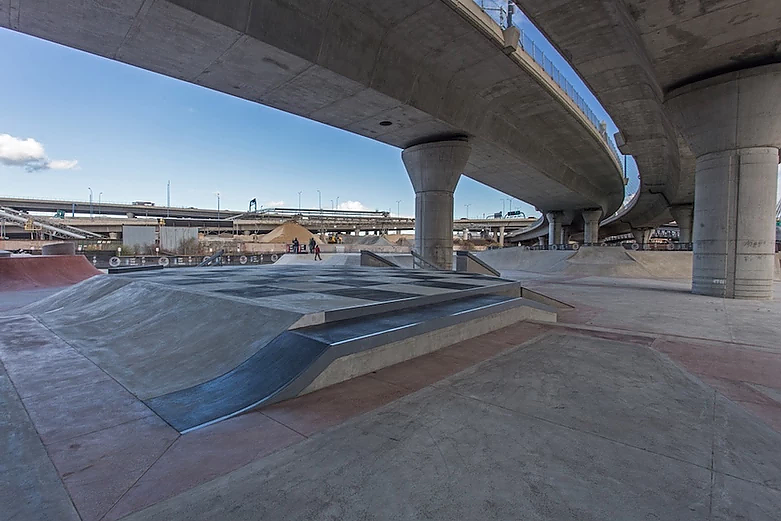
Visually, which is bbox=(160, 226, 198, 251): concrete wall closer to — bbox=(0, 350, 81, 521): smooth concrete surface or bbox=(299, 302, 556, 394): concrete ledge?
bbox=(299, 302, 556, 394): concrete ledge

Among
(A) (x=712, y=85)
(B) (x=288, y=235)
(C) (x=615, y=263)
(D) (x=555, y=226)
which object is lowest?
(C) (x=615, y=263)

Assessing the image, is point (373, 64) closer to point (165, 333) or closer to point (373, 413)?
point (165, 333)

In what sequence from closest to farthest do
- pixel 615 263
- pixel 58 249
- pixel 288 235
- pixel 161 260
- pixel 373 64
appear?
pixel 373 64 → pixel 58 249 → pixel 615 263 → pixel 161 260 → pixel 288 235

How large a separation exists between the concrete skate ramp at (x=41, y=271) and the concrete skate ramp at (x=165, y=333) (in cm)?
1077

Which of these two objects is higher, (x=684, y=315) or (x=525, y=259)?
(x=525, y=259)

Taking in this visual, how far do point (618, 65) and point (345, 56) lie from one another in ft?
39.1

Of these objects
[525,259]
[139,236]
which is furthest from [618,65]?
[139,236]

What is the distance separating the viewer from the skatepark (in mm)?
2596

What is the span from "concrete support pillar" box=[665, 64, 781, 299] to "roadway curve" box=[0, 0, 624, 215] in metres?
6.43

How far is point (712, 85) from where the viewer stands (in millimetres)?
15703

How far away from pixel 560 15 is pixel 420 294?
37.0 ft

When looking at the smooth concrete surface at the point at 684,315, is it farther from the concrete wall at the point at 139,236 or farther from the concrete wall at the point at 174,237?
the concrete wall at the point at 139,236

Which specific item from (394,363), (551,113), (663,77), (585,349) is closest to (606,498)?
(394,363)

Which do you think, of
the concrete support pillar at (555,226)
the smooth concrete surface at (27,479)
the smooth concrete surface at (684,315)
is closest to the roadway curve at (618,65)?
the smooth concrete surface at (684,315)
